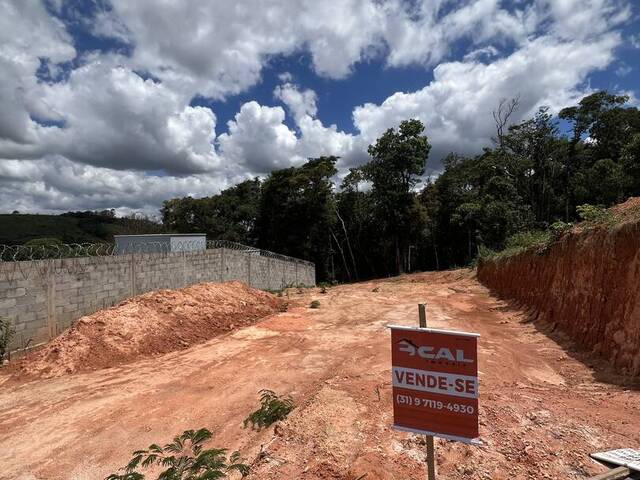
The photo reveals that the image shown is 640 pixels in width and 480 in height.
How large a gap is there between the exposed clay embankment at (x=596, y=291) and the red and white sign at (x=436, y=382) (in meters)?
4.86

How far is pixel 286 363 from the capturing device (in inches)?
329

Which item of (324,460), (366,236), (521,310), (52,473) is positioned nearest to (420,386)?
(324,460)

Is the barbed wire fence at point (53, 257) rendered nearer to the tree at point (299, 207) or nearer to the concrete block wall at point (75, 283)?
the concrete block wall at point (75, 283)

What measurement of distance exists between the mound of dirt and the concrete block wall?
1.54 feet

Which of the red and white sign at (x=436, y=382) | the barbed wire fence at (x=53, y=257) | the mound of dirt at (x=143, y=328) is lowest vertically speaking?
the mound of dirt at (x=143, y=328)

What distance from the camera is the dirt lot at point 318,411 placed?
3883 millimetres

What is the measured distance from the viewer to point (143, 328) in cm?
1004

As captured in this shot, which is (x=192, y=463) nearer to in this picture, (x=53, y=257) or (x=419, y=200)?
(x=53, y=257)

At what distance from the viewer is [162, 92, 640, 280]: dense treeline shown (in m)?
30.2

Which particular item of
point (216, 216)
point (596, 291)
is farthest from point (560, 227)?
point (216, 216)

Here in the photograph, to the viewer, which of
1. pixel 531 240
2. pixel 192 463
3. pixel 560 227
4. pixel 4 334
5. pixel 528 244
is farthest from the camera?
pixel 531 240

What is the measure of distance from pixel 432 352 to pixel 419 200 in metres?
36.4

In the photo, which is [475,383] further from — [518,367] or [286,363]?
[286,363]

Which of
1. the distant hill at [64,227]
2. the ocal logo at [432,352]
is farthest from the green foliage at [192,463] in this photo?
the distant hill at [64,227]
